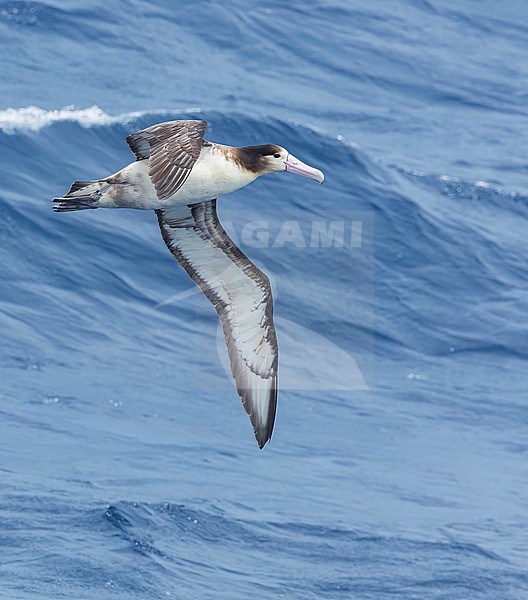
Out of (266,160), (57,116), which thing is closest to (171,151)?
(266,160)

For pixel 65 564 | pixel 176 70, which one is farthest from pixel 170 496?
pixel 176 70

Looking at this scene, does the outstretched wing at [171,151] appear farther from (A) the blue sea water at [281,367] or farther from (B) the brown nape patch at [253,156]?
(A) the blue sea water at [281,367]

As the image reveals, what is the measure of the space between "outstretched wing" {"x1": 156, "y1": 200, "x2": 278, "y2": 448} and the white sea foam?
16231mm

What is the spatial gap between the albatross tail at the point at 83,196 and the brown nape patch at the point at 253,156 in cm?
132

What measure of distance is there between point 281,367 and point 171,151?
16.6 m

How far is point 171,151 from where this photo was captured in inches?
525

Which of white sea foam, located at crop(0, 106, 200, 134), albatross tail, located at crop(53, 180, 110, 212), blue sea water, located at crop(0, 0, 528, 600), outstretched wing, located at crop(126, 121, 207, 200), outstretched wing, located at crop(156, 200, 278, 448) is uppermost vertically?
outstretched wing, located at crop(126, 121, 207, 200)

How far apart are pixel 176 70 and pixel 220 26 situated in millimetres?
2381

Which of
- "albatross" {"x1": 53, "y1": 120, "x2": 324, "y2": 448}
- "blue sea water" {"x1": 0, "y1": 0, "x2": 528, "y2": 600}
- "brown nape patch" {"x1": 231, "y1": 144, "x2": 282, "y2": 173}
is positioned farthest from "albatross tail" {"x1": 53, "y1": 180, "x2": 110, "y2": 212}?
"blue sea water" {"x1": 0, "y1": 0, "x2": 528, "y2": 600}

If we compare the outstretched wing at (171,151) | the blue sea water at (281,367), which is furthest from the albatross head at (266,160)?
the blue sea water at (281,367)

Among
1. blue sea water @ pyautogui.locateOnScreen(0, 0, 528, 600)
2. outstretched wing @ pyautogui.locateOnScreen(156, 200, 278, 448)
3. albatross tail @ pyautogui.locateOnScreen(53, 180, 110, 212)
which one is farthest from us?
blue sea water @ pyautogui.locateOnScreen(0, 0, 528, 600)

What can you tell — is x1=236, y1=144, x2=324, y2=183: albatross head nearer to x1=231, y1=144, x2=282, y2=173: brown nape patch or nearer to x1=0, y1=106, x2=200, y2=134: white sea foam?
x1=231, y1=144, x2=282, y2=173: brown nape patch

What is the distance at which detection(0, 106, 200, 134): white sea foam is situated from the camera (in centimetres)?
3231

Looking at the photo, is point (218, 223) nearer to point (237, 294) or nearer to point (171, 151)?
point (237, 294)
